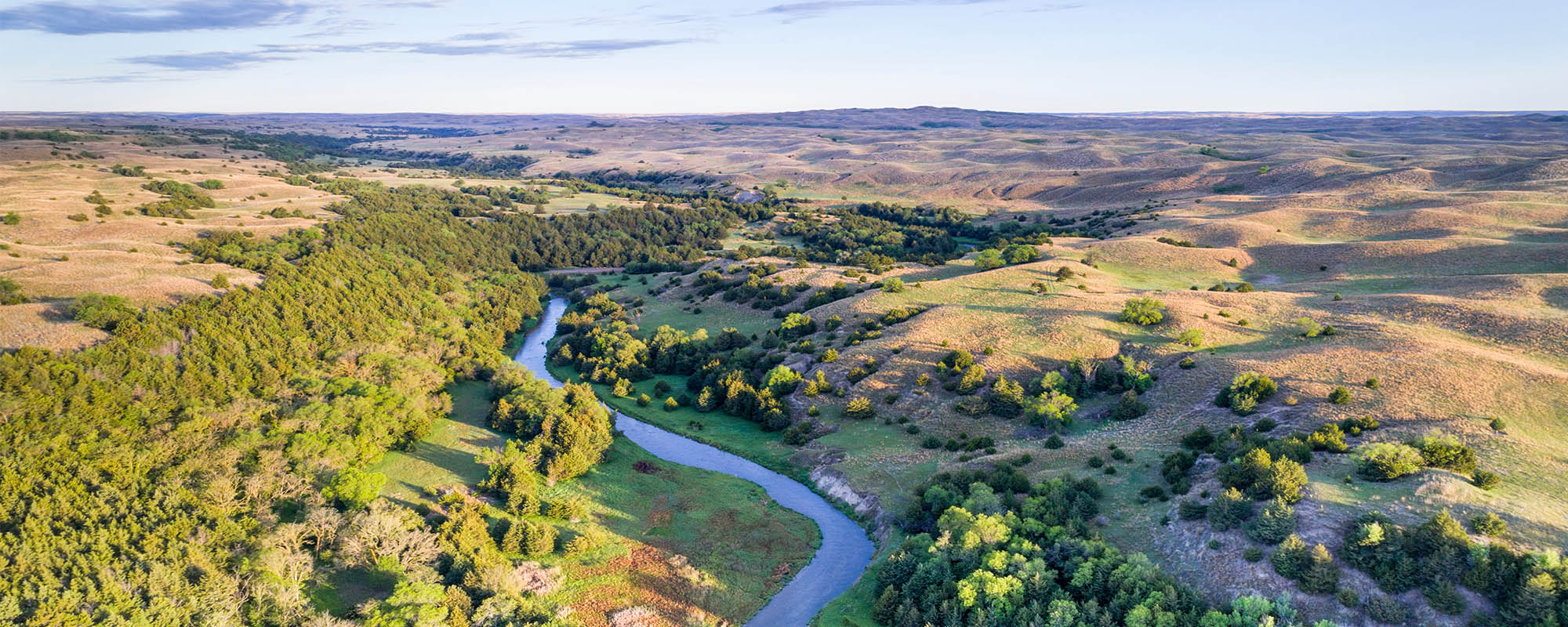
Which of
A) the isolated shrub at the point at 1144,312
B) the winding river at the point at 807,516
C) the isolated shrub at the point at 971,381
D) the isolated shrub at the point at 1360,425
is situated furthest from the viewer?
the isolated shrub at the point at 1144,312

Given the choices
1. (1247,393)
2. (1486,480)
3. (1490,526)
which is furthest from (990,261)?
(1490,526)

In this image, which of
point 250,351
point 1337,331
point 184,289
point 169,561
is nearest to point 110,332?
point 250,351

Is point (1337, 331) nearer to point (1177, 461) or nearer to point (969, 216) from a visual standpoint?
point (1177, 461)

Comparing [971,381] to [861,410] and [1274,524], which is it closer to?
[861,410]

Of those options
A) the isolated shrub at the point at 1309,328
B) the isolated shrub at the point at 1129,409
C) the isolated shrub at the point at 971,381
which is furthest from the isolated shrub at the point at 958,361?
the isolated shrub at the point at 1309,328

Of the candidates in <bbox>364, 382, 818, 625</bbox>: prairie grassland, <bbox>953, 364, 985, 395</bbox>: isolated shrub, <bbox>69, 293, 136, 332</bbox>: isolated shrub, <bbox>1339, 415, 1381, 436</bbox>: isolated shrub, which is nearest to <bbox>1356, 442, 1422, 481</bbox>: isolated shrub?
<bbox>1339, 415, 1381, 436</bbox>: isolated shrub

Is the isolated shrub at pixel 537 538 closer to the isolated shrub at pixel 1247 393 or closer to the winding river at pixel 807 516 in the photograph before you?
the winding river at pixel 807 516
